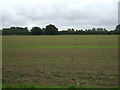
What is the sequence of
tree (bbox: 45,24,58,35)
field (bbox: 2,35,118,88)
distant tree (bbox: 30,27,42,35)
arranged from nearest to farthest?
field (bbox: 2,35,118,88), tree (bbox: 45,24,58,35), distant tree (bbox: 30,27,42,35)

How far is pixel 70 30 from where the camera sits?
115 metres

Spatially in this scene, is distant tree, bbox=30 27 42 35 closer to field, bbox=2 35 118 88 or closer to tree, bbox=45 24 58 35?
tree, bbox=45 24 58 35

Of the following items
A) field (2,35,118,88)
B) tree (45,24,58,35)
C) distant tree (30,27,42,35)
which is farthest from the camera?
distant tree (30,27,42,35)

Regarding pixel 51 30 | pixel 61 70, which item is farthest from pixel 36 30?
pixel 61 70

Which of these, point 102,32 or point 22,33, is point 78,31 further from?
point 22,33

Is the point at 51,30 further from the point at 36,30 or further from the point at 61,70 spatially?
the point at 61,70

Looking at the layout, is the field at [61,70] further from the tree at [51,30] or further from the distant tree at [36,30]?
the distant tree at [36,30]

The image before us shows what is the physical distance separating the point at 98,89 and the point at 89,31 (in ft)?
346

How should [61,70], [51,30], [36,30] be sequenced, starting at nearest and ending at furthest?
1. [61,70]
2. [51,30]
3. [36,30]

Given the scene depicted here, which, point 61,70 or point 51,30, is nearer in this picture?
point 61,70

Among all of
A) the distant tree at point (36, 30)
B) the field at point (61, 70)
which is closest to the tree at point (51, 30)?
the distant tree at point (36, 30)

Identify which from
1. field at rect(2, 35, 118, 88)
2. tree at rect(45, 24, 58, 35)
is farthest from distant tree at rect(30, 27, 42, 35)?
field at rect(2, 35, 118, 88)

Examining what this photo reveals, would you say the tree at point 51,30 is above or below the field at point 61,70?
above

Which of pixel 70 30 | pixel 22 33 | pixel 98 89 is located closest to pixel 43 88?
pixel 98 89
